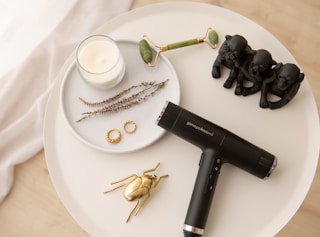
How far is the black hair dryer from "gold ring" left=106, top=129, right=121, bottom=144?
0.32 ft

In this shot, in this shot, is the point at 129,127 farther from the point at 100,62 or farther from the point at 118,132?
the point at 100,62

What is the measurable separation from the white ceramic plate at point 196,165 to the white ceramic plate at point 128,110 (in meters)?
0.02

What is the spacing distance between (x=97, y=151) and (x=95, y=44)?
0.74 feet

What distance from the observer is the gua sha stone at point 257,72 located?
2.68ft

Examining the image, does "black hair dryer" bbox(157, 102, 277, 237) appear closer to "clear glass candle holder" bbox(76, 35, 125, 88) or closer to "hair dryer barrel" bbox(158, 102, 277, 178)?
"hair dryer barrel" bbox(158, 102, 277, 178)

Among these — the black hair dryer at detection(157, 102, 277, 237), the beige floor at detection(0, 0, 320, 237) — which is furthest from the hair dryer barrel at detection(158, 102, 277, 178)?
the beige floor at detection(0, 0, 320, 237)

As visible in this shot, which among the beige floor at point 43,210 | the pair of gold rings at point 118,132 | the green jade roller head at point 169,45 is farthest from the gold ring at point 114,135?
the beige floor at point 43,210

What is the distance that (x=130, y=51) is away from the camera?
948 millimetres

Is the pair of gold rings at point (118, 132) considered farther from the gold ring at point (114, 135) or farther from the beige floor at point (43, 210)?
the beige floor at point (43, 210)

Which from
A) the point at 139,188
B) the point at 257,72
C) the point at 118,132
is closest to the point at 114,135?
the point at 118,132

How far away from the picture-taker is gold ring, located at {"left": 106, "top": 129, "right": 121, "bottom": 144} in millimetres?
875

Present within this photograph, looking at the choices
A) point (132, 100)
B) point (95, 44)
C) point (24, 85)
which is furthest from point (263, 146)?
point (24, 85)

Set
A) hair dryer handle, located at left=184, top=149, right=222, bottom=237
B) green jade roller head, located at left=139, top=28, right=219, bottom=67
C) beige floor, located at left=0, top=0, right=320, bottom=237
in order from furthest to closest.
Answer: beige floor, located at left=0, top=0, right=320, bottom=237 → green jade roller head, located at left=139, top=28, right=219, bottom=67 → hair dryer handle, located at left=184, top=149, right=222, bottom=237

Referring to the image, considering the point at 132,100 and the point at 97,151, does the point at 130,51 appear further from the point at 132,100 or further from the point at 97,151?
the point at 97,151
